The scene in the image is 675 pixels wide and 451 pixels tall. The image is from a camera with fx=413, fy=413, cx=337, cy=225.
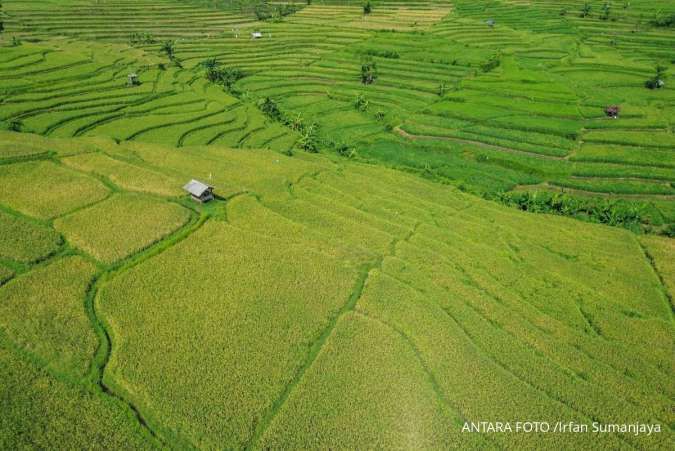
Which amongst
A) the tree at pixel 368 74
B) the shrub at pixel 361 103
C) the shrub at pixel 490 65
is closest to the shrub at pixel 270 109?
the shrub at pixel 361 103

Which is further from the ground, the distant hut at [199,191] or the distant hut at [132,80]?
the distant hut at [132,80]

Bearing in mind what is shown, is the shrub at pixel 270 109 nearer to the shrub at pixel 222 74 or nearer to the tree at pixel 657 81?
the shrub at pixel 222 74

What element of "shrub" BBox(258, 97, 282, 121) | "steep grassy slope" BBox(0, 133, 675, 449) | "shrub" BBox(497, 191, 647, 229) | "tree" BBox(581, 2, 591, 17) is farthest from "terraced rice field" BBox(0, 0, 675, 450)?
"tree" BBox(581, 2, 591, 17)

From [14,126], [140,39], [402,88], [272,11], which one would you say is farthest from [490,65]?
[14,126]


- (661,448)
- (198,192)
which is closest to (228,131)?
(198,192)

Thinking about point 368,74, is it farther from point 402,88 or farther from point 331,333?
point 331,333

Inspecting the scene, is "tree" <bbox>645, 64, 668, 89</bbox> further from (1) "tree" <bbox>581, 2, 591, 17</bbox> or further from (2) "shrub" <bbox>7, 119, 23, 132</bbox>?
(2) "shrub" <bbox>7, 119, 23, 132</bbox>
